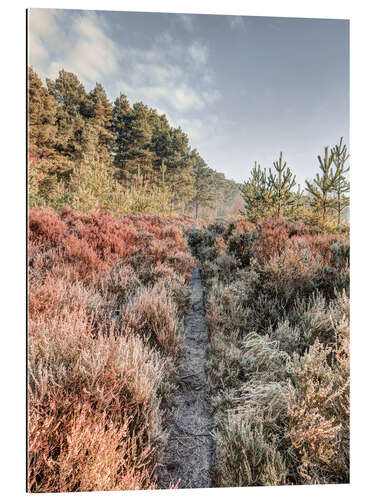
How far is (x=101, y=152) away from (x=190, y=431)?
417 centimetres

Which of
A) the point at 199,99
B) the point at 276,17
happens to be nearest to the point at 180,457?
the point at 199,99

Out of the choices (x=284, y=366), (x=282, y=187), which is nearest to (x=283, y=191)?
(x=282, y=187)

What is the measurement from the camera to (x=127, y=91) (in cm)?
263

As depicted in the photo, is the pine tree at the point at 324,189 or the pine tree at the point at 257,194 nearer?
the pine tree at the point at 324,189

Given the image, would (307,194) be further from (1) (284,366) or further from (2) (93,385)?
(2) (93,385)

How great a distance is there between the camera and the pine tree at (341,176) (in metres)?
2.47

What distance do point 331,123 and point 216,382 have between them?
2933mm

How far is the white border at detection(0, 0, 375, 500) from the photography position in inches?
75.1

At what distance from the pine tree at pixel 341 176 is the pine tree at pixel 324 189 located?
0.04 metres

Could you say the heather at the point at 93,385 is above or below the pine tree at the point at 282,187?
below

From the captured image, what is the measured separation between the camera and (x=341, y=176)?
2539mm
